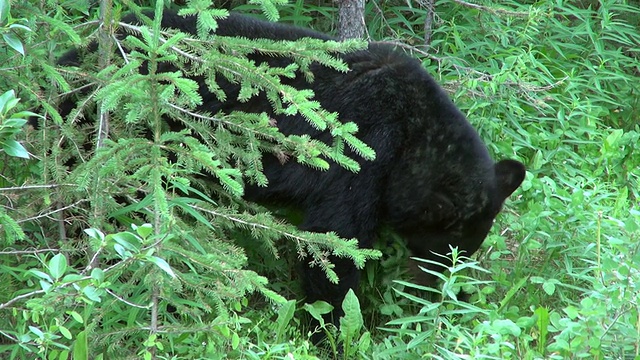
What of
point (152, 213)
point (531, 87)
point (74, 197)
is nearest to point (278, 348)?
point (152, 213)

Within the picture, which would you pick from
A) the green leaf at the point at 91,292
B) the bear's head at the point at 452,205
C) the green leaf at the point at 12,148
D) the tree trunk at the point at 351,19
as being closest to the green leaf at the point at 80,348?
the green leaf at the point at 91,292

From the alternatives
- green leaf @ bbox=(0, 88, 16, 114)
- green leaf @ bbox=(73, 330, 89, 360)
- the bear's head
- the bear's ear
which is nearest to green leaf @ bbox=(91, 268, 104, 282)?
green leaf @ bbox=(73, 330, 89, 360)

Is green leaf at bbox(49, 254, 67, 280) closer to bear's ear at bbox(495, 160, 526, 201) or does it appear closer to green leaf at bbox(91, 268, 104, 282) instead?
green leaf at bbox(91, 268, 104, 282)

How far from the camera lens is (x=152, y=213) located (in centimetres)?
355

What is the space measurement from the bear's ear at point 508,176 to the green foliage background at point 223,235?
210 millimetres

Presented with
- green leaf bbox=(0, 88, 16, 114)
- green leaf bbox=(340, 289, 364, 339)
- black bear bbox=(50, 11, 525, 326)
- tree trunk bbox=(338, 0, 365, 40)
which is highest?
green leaf bbox=(0, 88, 16, 114)

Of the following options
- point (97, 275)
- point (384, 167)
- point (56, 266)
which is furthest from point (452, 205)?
point (56, 266)

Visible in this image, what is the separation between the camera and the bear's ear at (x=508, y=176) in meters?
4.79

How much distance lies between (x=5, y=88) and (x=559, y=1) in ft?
14.1

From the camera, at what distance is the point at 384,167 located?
15.3 feet

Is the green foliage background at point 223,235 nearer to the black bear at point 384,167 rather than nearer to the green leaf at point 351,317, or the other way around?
the green leaf at point 351,317

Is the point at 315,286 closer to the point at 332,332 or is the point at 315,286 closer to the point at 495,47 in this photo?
the point at 332,332

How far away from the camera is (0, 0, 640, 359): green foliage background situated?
129 inches

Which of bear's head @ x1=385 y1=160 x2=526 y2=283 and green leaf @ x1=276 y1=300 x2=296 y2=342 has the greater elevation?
bear's head @ x1=385 y1=160 x2=526 y2=283
